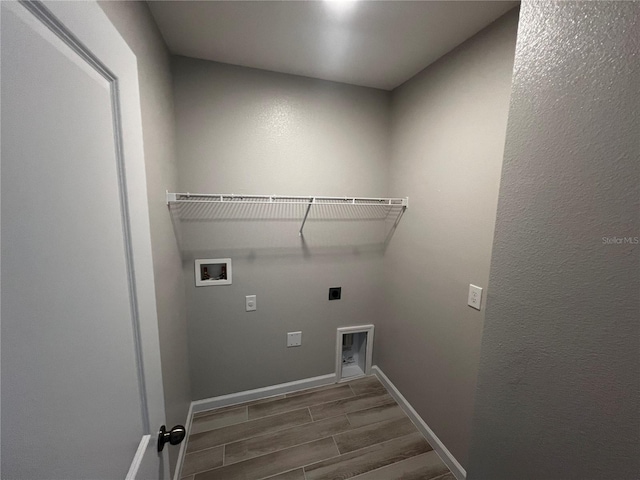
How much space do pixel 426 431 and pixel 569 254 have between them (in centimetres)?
170

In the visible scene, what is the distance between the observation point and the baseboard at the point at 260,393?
180 cm

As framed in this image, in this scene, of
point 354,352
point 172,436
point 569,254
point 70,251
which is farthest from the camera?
point 354,352

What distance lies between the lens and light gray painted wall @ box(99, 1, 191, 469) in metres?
0.95

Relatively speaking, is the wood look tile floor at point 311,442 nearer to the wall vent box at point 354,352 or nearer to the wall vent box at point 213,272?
the wall vent box at point 354,352

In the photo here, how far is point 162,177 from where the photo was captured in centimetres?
123

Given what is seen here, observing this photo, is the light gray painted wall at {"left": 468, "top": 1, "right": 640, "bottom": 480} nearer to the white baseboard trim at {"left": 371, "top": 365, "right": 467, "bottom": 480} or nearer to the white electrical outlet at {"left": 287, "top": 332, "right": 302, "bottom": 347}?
the white baseboard trim at {"left": 371, "top": 365, "right": 467, "bottom": 480}

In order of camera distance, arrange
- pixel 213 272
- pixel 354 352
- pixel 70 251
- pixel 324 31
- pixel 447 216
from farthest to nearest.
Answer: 1. pixel 354 352
2. pixel 213 272
3. pixel 447 216
4. pixel 324 31
5. pixel 70 251

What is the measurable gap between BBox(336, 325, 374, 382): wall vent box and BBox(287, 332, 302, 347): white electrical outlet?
1.12 feet

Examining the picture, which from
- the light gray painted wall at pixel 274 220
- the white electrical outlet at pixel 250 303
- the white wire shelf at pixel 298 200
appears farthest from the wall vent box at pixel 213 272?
the white wire shelf at pixel 298 200

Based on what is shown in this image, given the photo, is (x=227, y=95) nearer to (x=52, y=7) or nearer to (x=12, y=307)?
(x=52, y=7)

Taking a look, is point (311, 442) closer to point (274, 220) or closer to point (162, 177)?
point (274, 220)

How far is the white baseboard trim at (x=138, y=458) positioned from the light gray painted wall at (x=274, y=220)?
3.71 ft

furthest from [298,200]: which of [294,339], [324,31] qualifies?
[294,339]

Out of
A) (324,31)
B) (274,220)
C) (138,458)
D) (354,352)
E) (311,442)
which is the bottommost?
(311,442)
